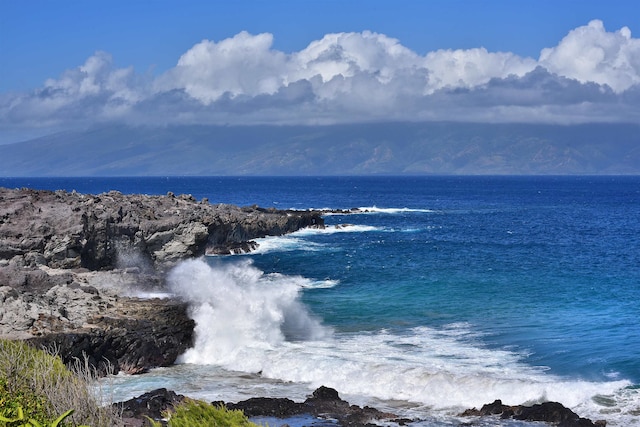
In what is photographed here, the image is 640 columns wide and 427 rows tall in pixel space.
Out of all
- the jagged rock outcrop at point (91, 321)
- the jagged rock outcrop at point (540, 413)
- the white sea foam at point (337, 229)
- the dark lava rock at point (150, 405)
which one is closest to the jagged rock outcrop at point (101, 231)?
the jagged rock outcrop at point (91, 321)

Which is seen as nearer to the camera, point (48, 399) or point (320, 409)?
point (48, 399)

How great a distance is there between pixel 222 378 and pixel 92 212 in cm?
2579

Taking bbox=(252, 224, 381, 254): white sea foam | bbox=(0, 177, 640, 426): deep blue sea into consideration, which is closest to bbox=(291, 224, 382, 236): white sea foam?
bbox=(252, 224, 381, 254): white sea foam

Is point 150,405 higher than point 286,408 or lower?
higher

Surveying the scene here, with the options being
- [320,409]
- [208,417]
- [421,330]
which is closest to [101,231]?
[421,330]

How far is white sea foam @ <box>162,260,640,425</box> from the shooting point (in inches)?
1032

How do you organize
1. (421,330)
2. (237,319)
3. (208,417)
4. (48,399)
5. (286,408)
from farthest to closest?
1. (421,330)
2. (237,319)
3. (286,408)
4. (208,417)
5. (48,399)

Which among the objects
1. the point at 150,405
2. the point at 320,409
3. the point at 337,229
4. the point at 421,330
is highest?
the point at 337,229

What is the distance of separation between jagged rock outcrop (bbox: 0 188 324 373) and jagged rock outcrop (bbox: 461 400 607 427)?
43.1 ft

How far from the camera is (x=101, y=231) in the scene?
5059 centimetres

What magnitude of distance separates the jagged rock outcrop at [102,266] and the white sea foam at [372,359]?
2.03 meters

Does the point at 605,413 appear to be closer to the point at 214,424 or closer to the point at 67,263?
the point at 214,424

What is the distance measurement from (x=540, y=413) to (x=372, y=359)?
8.64m

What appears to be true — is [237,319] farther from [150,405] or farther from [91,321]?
[150,405]
